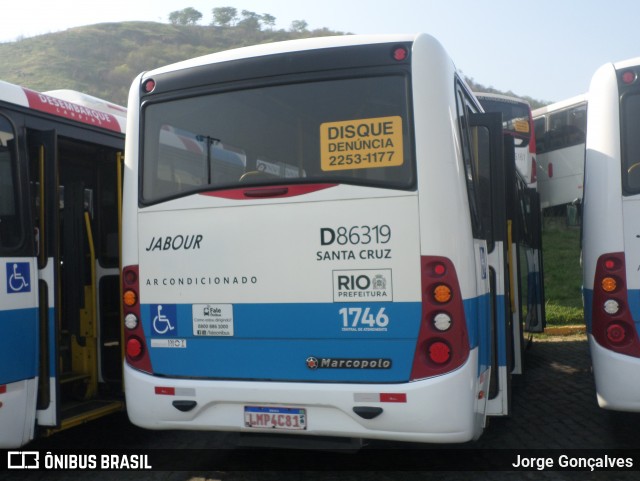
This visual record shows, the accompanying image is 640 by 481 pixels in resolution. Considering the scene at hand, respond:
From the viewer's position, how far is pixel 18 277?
17.2 ft

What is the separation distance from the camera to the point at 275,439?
4891mm

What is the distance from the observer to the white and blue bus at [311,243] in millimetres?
4539

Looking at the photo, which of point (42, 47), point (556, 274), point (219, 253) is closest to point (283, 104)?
point (219, 253)

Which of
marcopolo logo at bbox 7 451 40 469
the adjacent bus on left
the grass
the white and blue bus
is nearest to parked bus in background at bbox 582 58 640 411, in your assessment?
the white and blue bus

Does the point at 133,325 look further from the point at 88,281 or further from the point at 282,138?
the point at 88,281

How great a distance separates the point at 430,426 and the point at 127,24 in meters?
117

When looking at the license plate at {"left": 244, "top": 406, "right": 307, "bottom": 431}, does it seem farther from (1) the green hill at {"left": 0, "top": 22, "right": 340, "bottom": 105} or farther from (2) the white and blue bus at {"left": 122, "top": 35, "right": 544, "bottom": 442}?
(1) the green hill at {"left": 0, "top": 22, "right": 340, "bottom": 105}

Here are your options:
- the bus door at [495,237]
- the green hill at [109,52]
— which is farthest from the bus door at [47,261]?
the green hill at [109,52]

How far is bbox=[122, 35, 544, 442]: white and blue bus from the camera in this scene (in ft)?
14.9

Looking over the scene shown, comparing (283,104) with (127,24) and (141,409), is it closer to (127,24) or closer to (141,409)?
(141,409)

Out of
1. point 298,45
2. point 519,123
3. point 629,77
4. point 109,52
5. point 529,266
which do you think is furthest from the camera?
point 109,52

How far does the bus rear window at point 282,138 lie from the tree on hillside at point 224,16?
12601cm

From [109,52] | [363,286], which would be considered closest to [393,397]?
[363,286]

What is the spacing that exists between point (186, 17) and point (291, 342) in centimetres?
12778
